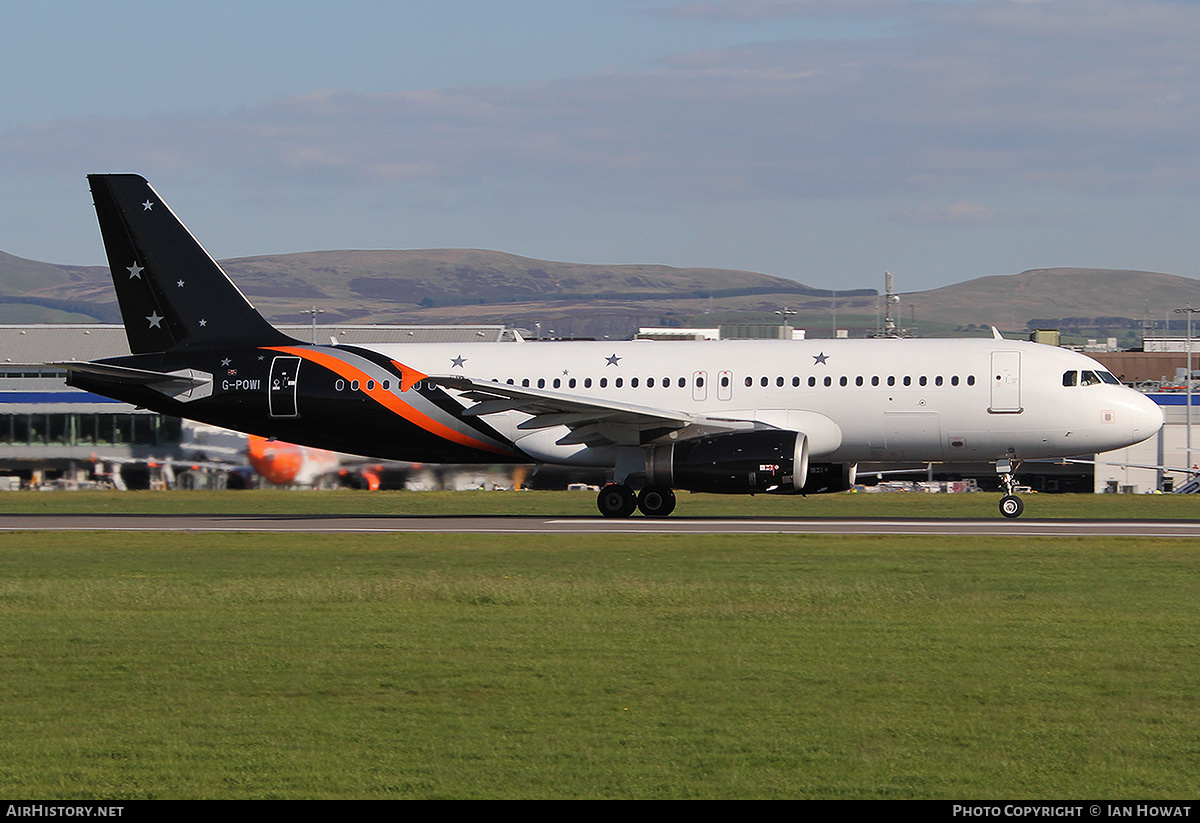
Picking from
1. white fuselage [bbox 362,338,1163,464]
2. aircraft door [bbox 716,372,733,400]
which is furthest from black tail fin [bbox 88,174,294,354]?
aircraft door [bbox 716,372,733,400]

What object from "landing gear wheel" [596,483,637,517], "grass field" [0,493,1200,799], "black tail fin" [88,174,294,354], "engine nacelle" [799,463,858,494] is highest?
"black tail fin" [88,174,294,354]

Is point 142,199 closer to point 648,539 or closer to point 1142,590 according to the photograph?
point 648,539

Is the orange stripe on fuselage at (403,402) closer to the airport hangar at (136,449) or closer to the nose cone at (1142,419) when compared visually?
the airport hangar at (136,449)

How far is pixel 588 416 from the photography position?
35.4m

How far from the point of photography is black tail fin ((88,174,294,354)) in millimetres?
38688

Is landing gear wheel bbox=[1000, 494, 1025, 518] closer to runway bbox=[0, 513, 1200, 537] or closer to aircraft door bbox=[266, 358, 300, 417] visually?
runway bbox=[0, 513, 1200, 537]

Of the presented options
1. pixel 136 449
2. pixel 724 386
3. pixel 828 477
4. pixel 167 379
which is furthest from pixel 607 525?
pixel 136 449

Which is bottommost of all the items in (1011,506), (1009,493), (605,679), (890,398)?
(605,679)

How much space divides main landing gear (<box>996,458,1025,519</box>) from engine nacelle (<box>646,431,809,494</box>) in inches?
218

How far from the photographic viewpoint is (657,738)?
37.3ft

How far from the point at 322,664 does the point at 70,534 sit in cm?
1992

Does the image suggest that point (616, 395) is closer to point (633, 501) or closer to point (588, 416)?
point (588, 416)

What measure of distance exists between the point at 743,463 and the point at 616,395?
17.3ft
